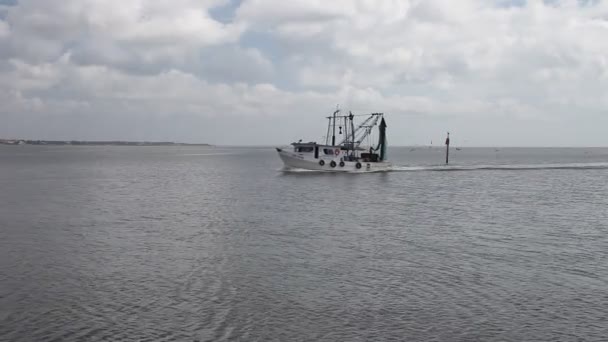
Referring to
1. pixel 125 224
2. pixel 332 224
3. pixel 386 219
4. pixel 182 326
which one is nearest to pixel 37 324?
pixel 182 326

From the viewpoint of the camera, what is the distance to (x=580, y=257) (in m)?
22.7

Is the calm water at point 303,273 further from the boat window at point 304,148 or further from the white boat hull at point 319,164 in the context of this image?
the boat window at point 304,148

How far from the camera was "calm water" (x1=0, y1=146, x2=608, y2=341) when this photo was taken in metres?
14.6

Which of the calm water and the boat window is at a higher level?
the boat window

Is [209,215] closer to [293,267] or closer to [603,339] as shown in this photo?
[293,267]

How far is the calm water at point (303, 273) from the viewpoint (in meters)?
14.6

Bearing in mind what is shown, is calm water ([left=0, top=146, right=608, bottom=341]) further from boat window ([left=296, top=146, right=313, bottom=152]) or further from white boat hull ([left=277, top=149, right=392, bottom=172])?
boat window ([left=296, top=146, right=313, bottom=152])

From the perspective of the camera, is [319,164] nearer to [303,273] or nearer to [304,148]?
[304,148]

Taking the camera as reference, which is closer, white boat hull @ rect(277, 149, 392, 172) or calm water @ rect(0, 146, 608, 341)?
calm water @ rect(0, 146, 608, 341)

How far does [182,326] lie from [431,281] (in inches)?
355

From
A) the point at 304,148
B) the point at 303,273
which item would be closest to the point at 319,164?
the point at 304,148

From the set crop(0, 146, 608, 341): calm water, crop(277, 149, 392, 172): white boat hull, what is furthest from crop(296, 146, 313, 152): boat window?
crop(0, 146, 608, 341): calm water

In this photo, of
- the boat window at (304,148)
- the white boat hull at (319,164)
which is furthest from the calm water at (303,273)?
the boat window at (304,148)

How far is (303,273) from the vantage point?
790 inches
